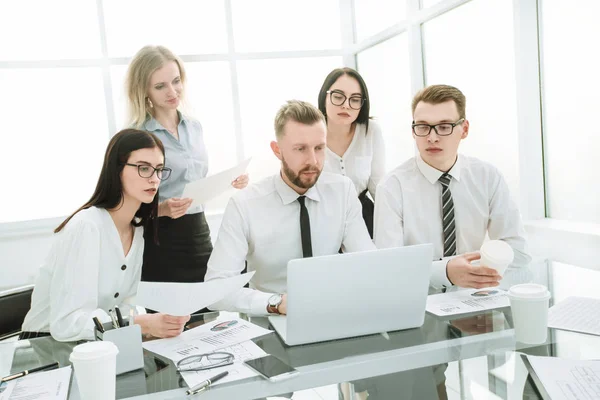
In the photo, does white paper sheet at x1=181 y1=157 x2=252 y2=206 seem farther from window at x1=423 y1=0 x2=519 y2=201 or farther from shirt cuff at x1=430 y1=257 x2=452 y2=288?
window at x1=423 y1=0 x2=519 y2=201

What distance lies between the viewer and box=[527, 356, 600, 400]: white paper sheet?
1.04m

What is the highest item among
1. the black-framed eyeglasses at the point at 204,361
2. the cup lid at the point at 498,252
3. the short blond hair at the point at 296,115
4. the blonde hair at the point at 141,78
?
the blonde hair at the point at 141,78

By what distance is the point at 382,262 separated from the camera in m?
1.25

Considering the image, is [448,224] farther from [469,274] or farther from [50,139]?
[50,139]

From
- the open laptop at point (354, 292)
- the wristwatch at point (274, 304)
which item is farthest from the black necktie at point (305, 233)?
the open laptop at point (354, 292)

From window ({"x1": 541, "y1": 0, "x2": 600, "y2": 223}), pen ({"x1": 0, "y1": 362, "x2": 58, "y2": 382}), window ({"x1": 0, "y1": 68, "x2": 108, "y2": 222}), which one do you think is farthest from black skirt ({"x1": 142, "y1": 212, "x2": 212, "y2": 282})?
window ({"x1": 0, "y1": 68, "x2": 108, "y2": 222})

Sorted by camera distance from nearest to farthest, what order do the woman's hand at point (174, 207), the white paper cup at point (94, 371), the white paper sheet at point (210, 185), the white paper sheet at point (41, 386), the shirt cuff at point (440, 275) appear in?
the white paper cup at point (94, 371)
the white paper sheet at point (41, 386)
the shirt cuff at point (440, 275)
the white paper sheet at point (210, 185)
the woman's hand at point (174, 207)

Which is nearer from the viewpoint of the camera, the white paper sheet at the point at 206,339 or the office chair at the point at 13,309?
the white paper sheet at the point at 206,339

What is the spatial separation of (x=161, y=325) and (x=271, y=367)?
1.28ft

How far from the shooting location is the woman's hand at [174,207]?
245cm

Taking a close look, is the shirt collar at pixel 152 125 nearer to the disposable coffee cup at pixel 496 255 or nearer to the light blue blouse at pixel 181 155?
the light blue blouse at pixel 181 155

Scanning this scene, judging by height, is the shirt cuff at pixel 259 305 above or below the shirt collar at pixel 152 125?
Result: below

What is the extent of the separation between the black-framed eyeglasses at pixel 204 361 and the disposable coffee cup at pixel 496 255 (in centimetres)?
81

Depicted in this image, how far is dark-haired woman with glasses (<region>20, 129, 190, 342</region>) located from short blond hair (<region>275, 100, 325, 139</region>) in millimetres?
496
